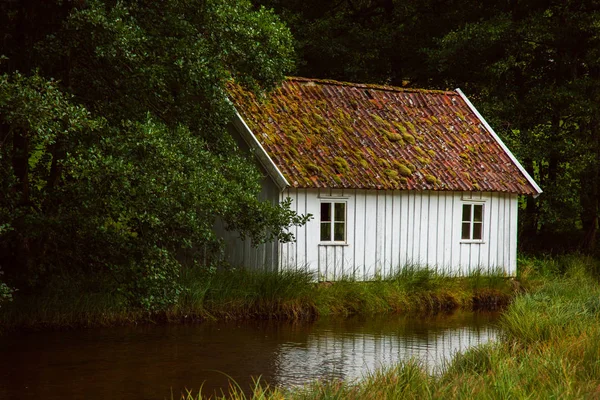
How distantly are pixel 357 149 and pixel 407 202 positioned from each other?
66.5 inches

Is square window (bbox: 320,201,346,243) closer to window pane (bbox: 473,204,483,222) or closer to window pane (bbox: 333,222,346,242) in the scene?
window pane (bbox: 333,222,346,242)

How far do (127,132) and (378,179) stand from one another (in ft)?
25.7

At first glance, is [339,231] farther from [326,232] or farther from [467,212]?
[467,212]

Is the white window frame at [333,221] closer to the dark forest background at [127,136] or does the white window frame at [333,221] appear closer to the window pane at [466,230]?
the dark forest background at [127,136]

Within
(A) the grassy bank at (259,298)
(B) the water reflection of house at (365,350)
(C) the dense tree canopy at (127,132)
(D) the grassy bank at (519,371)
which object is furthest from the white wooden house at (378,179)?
(D) the grassy bank at (519,371)

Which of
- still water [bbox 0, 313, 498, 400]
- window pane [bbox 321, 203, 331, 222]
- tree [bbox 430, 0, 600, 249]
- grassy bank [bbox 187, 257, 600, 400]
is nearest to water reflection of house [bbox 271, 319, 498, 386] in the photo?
still water [bbox 0, 313, 498, 400]

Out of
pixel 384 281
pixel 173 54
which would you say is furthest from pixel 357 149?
pixel 173 54

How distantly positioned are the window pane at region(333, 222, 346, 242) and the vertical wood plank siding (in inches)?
4.4

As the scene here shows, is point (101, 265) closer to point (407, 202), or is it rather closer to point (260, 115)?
point (260, 115)

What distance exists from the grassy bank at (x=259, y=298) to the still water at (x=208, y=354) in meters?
0.52

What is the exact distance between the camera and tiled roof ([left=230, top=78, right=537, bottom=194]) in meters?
20.8

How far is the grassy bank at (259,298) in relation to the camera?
1667 cm

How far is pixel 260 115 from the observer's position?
21.4 metres

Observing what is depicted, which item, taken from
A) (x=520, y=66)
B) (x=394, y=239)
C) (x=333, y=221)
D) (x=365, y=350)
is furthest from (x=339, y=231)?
(x=520, y=66)
